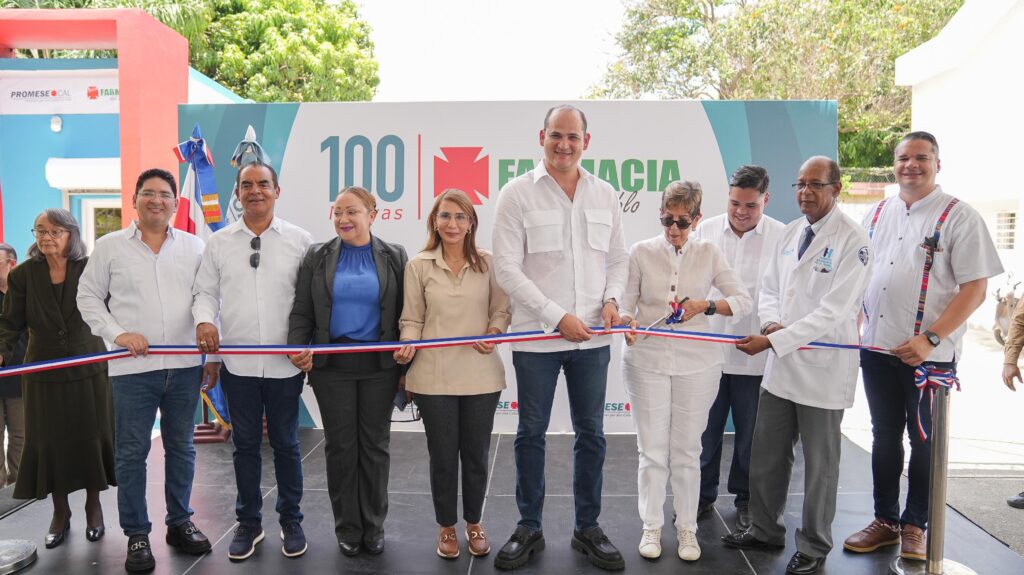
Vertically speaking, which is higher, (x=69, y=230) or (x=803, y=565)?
(x=69, y=230)

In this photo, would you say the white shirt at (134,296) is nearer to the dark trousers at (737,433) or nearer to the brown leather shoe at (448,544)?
the brown leather shoe at (448,544)

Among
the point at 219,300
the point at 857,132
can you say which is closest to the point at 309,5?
the point at 857,132

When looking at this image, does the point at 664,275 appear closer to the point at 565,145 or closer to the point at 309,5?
the point at 565,145

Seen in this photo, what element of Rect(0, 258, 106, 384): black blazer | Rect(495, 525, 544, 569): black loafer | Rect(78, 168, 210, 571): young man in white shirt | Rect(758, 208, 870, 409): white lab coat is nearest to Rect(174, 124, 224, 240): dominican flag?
Rect(0, 258, 106, 384): black blazer

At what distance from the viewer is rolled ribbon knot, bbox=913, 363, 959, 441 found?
9.71 feet

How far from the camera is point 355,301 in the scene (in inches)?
120

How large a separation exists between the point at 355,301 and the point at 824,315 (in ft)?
6.35

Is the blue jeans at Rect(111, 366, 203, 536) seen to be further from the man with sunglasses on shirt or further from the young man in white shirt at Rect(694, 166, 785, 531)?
the young man in white shirt at Rect(694, 166, 785, 531)

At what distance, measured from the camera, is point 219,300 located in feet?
10.5

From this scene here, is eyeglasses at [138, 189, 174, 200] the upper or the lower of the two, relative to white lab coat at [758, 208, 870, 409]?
upper

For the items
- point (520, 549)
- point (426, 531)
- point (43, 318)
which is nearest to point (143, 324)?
point (43, 318)

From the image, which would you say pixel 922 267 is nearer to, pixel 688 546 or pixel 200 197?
pixel 688 546

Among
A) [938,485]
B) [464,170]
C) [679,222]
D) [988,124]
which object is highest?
[988,124]

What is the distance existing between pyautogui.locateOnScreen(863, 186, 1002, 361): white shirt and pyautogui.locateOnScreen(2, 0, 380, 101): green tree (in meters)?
18.5
